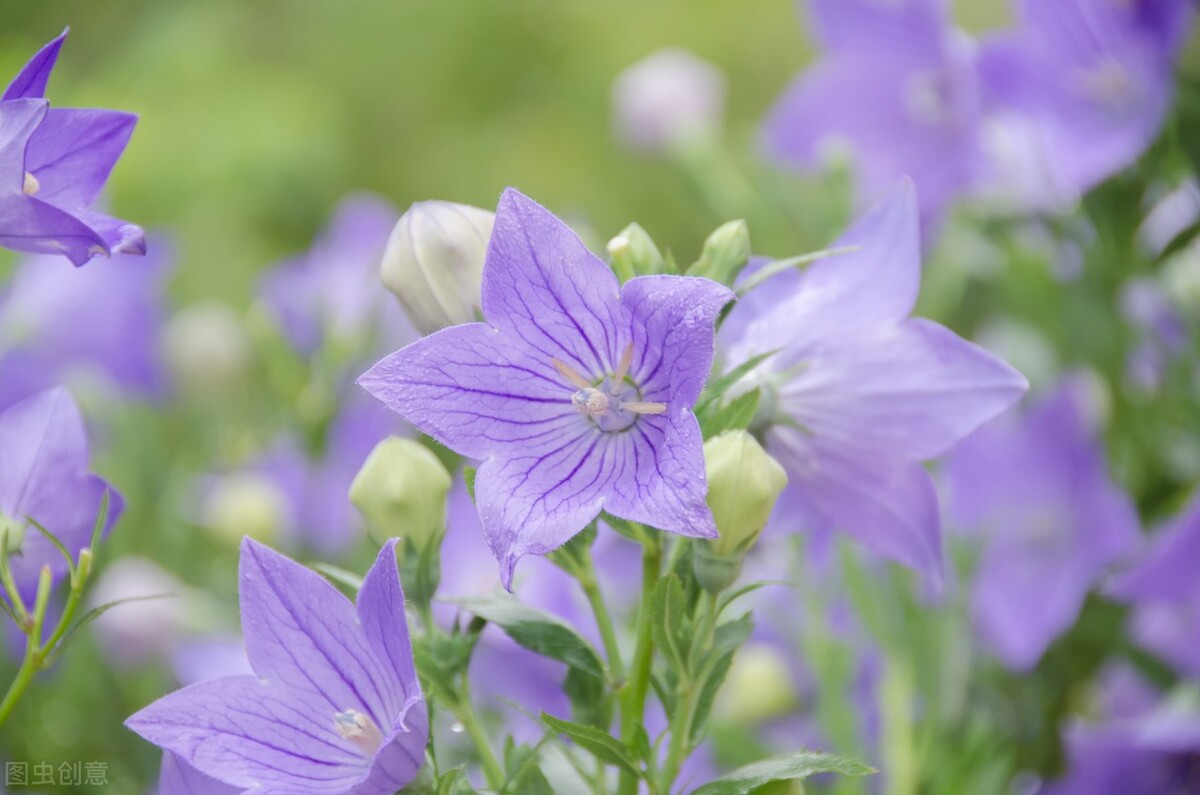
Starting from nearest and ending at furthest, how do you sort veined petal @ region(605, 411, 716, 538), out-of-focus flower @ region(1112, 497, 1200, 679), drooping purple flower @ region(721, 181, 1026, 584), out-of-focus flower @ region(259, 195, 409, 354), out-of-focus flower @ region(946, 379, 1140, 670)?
veined petal @ region(605, 411, 716, 538)
drooping purple flower @ region(721, 181, 1026, 584)
out-of-focus flower @ region(1112, 497, 1200, 679)
out-of-focus flower @ region(946, 379, 1140, 670)
out-of-focus flower @ region(259, 195, 409, 354)

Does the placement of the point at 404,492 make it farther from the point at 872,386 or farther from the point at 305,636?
the point at 872,386

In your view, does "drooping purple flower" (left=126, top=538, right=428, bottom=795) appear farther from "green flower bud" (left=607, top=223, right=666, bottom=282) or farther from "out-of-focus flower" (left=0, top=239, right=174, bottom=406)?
"out-of-focus flower" (left=0, top=239, right=174, bottom=406)

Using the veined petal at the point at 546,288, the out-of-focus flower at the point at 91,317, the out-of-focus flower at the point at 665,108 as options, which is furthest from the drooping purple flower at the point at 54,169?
the out-of-focus flower at the point at 665,108

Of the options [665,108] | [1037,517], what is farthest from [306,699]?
[665,108]

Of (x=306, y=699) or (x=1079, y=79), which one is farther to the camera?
(x=1079, y=79)

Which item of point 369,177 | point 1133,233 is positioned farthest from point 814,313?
point 369,177

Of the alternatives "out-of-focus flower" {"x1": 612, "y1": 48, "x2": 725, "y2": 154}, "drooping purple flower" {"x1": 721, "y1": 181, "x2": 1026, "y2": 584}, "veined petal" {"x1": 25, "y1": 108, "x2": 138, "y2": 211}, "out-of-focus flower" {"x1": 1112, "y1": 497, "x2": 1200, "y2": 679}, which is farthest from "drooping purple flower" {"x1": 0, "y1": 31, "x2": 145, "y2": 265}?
"out-of-focus flower" {"x1": 612, "y1": 48, "x2": 725, "y2": 154}

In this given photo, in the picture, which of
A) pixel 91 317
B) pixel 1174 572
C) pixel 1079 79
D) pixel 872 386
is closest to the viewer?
pixel 872 386
